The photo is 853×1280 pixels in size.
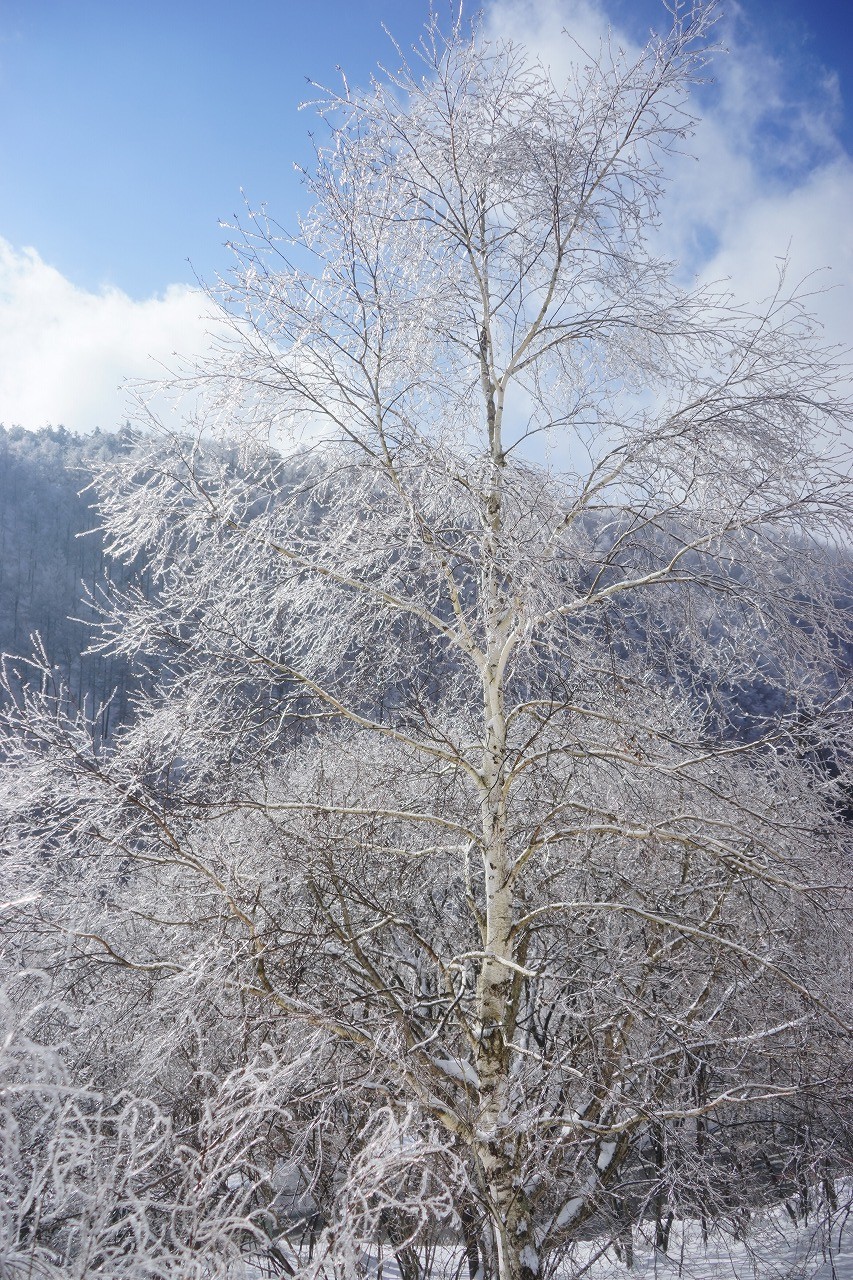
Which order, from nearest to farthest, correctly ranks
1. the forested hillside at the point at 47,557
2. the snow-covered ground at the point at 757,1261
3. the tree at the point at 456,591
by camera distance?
the tree at the point at 456,591 < the snow-covered ground at the point at 757,1261 < the forested hillside at the point at 47,557

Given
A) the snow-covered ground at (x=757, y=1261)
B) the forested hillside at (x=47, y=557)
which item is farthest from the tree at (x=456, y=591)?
the forested hillside at (x=47, y=557)

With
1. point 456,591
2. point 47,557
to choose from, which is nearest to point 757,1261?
point 456,591

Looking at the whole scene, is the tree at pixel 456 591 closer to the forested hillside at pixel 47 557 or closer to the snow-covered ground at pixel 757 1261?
the snow-covered ground at pixel 757 1261

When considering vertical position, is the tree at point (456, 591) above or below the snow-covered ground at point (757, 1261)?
above

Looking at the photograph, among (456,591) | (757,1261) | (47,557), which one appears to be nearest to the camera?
(456,591)

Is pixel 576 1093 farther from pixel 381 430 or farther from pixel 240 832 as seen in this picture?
pixel 381 430

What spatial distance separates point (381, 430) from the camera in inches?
165

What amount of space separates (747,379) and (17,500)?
A: 87.9 meters

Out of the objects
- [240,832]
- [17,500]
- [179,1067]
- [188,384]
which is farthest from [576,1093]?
[17,500]

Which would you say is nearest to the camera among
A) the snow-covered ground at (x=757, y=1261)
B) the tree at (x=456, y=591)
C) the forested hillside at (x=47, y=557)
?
the tree at (x=456, y=591)

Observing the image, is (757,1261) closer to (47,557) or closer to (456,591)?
(456,591)

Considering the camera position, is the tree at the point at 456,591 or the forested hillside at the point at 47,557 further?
the forested hillside at the point at 47,557

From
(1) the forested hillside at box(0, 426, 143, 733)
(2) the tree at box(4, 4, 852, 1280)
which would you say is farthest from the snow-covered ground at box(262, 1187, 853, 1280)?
(1) the forested hillside at box(0, 426, 143, 733)

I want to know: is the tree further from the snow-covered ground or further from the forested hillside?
the forested hillside
